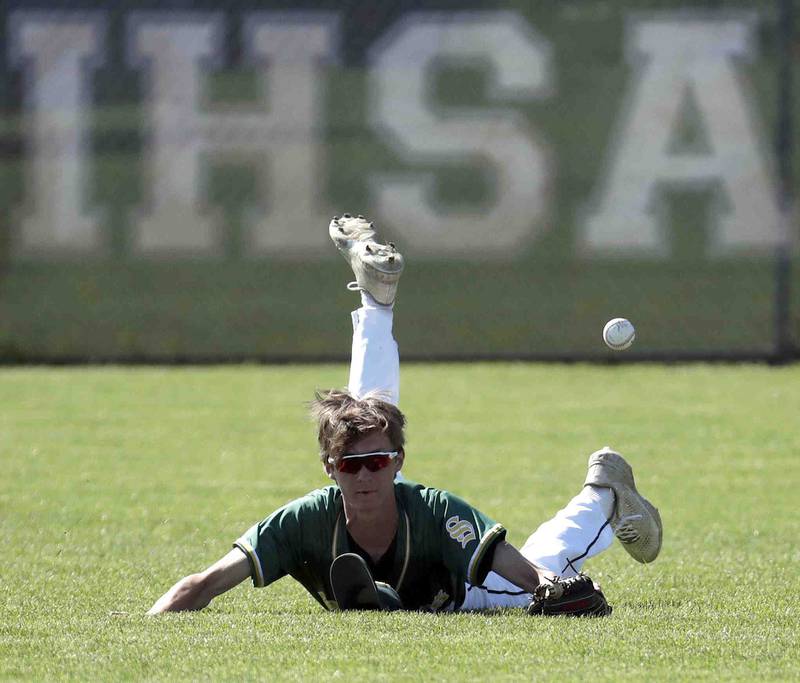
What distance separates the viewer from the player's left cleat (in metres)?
5.05

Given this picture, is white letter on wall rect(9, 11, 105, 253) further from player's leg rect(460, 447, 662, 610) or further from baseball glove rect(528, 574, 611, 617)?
baseball glove rect(528, 574, 611, 617)

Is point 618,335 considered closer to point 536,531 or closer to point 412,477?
point 536,531

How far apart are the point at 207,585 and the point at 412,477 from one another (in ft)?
12.6

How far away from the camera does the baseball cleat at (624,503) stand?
18.8 ft

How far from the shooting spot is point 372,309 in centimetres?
654

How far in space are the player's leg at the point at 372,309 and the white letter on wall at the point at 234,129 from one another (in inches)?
320

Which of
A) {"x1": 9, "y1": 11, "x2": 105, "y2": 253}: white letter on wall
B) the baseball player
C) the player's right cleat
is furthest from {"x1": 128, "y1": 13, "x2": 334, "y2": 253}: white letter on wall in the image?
the baseball player

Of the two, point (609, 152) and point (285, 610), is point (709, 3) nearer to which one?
point (609, 152)

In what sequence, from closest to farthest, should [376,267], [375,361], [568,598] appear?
[568,598], [375,361], [376,267]

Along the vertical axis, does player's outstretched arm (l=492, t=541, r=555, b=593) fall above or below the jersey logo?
below

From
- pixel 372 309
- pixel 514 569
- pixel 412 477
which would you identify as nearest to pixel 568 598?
pixel 514 569

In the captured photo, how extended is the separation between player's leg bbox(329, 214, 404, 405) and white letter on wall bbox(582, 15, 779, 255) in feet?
27.0

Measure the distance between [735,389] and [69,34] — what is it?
23.3 feet

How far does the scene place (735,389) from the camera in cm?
1261
